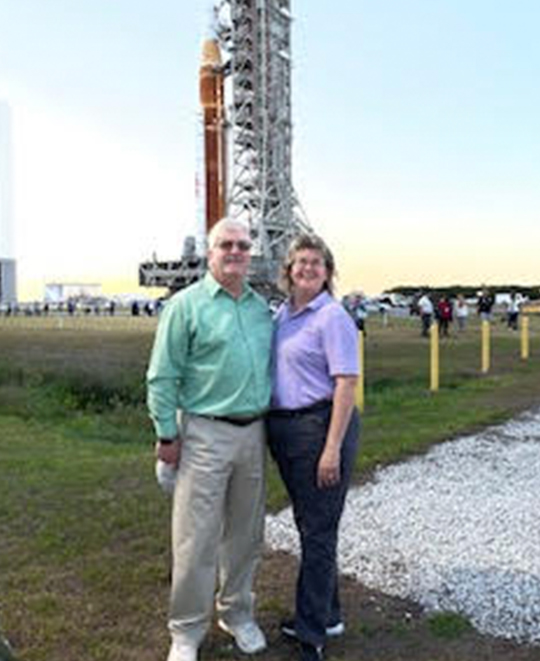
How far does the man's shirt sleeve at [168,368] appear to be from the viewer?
511 cm

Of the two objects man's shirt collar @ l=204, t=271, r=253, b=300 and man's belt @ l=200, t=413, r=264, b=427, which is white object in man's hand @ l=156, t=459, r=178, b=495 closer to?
man's belt @ l=200, t=413, r=264, b=427

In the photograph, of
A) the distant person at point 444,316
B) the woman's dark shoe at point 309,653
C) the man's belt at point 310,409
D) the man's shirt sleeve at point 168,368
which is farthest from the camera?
the distant person at point 444,316

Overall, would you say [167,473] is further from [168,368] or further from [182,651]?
[182,651]

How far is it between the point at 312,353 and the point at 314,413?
12.7 inches

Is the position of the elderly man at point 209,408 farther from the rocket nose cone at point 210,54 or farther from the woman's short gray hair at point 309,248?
the rocket nose cone at point 210,54

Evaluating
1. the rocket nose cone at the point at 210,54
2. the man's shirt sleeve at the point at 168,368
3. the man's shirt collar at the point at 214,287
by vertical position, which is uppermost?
the rocket nose cone at the point at 210,54

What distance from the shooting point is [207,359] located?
517cm

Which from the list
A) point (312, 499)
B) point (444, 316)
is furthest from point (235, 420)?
point (444, 316)

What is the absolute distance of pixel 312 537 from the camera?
17.6ft

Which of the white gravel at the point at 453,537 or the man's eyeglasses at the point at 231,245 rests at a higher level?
the man's eyeglasses at the point at 231,245

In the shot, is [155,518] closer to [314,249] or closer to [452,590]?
[452,590]

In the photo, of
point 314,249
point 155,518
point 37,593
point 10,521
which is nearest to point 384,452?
point 155,518

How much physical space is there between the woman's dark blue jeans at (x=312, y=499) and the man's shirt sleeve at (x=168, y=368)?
580 millimetres

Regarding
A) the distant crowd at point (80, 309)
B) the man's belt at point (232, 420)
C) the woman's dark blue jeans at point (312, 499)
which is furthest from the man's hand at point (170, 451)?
the distant crowd at point (80, 309)
